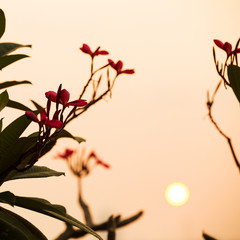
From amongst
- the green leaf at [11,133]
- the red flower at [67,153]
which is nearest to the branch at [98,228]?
the green leaf at [11,133]

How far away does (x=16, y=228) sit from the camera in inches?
43.4

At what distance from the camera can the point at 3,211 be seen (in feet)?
3.92

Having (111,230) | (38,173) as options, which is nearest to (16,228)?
(38,173)

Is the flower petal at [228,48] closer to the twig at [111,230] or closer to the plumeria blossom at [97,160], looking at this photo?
the twig at [111,230]

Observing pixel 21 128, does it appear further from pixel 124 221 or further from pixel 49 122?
pixel 124 221

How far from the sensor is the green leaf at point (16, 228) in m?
1.09

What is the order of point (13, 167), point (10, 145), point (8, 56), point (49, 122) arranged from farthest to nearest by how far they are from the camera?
point (8, 56) → point (10, 145) → point (13, 167) → point (49, 122)

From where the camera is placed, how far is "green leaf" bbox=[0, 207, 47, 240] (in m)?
1.09

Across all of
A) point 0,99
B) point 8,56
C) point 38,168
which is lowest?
point 38,168

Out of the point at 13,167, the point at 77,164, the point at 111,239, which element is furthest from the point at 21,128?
the point at 77,164

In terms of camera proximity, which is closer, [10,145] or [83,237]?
[10,145]

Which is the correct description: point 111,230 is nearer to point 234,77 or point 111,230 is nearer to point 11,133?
point 11,133

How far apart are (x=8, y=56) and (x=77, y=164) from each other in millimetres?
1699

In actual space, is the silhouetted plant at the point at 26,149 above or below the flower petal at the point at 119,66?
below
